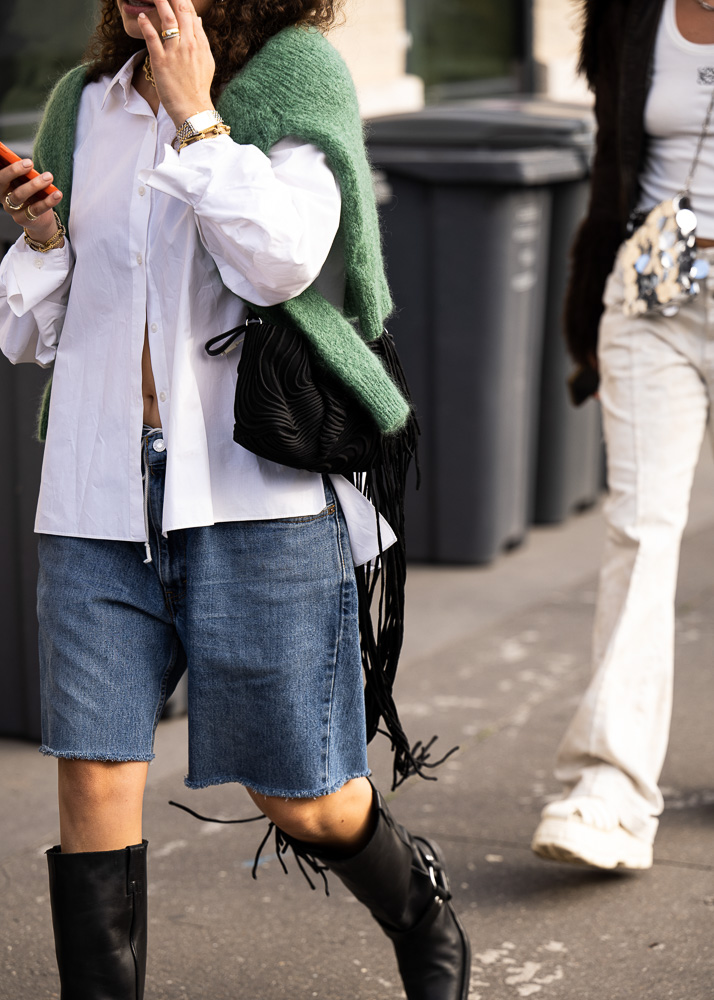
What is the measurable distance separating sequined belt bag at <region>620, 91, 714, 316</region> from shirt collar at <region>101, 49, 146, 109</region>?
131 centimetres

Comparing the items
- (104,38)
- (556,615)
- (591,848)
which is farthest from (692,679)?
(104,38)

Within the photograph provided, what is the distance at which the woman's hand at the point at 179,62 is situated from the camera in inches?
80.2

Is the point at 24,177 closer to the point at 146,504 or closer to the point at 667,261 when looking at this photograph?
the point at 146,504

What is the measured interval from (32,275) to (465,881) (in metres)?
1.68

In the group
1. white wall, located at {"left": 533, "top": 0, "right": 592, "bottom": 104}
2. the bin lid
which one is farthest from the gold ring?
white wall, located at {"left": 533, "top": 0, "right": 592, "bottom": 104}

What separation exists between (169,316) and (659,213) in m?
1.43

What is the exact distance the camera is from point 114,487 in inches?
86.4

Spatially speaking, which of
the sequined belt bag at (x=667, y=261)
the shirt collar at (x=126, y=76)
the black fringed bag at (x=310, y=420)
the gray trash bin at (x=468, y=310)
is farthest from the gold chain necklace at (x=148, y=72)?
the gray trash bin at (x=468, y=310)

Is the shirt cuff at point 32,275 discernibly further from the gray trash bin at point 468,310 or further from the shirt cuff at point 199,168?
the gray trash bin at point 468,310

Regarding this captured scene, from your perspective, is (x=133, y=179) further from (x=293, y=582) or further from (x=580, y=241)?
(x=580, y=241)

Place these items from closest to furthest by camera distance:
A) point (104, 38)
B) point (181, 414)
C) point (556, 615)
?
point (181, 414), point (104, 38), point (556, 615)

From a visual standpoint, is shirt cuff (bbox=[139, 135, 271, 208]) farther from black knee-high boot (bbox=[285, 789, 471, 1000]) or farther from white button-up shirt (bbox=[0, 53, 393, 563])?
black knee-high boot (bbox=[285, 789, 471, 1000])

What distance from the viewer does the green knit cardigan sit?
6.97 ft

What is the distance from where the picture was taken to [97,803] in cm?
219
